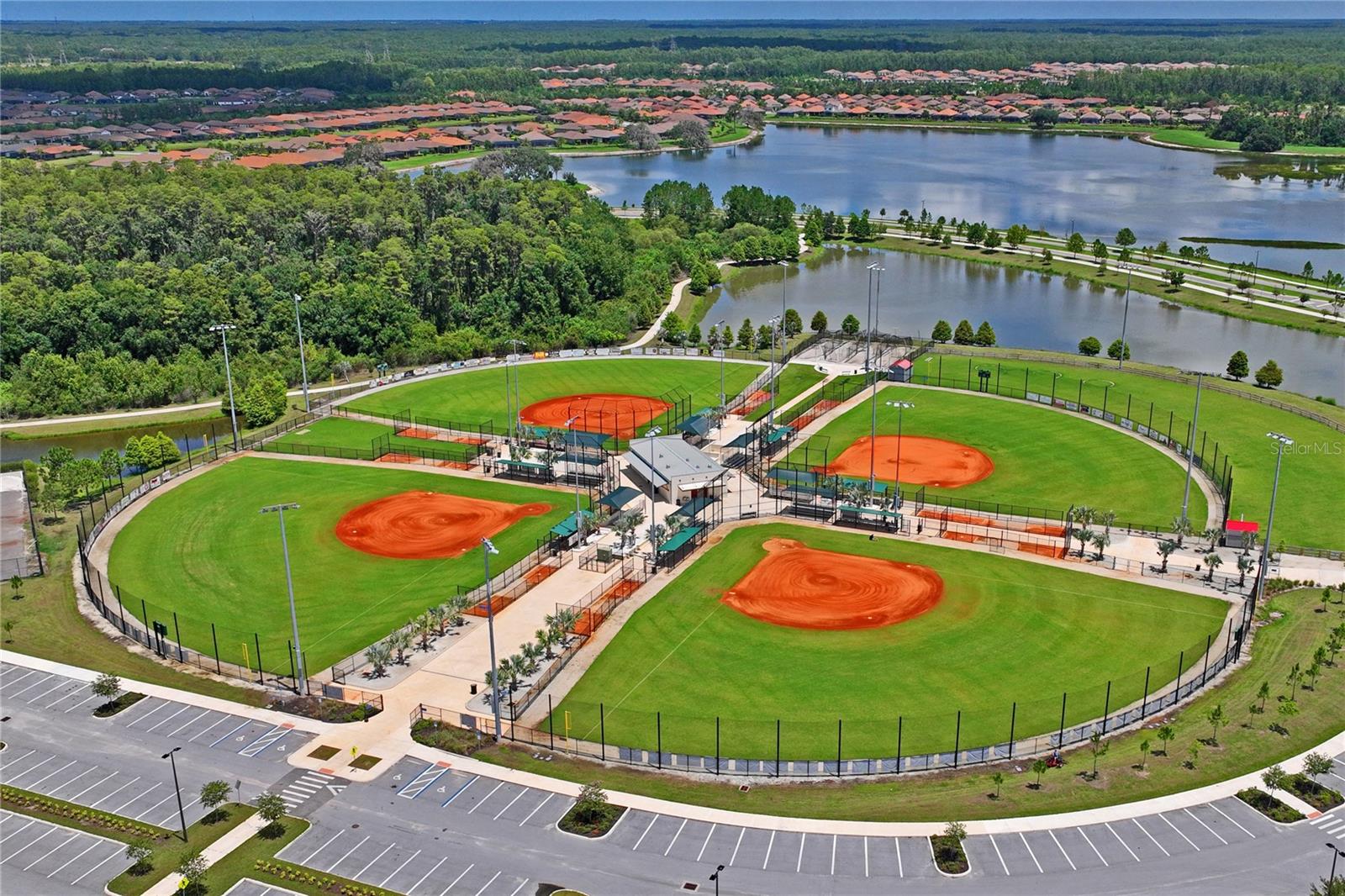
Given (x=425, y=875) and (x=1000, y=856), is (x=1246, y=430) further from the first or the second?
(x=425, y=875)

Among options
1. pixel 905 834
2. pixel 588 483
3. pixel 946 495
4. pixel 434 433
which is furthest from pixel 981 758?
pixel 434 433

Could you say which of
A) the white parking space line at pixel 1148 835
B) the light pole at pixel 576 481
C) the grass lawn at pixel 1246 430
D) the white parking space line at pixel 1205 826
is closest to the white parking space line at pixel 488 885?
the white parking space line at pixel 1148 835

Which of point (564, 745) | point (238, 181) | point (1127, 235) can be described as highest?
point (238, 181)

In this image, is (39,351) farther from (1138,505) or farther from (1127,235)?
(1127,235)

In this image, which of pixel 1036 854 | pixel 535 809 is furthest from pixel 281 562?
pixel 1036 854

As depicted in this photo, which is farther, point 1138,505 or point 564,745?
point 1138,505

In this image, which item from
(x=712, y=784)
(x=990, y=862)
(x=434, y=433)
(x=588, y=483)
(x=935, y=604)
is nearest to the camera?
(x=990, y=862)
